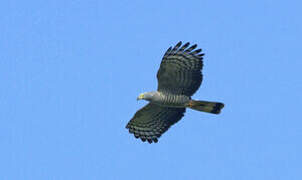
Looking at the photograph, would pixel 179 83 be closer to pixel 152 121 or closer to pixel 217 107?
pixel 217 107

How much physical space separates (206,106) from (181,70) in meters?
1.26

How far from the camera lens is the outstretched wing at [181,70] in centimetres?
1995

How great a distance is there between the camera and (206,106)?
20.3 m

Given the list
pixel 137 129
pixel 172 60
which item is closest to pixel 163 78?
pixel 172 60

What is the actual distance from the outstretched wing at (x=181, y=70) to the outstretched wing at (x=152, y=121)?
3.03 feet

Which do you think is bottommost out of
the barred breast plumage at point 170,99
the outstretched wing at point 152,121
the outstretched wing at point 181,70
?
the outstretched wing at point 152,121

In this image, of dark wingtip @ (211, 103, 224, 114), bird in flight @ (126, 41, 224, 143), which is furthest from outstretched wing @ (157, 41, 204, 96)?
dark wingtip @ (211, 103, 224, 114)

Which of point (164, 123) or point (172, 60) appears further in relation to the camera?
point (164, 123)

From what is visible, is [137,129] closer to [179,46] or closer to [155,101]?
[155,101]

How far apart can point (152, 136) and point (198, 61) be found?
116 inches

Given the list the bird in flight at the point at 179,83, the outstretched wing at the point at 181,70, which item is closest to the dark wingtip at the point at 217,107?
the bird in flight at the point at 179,83

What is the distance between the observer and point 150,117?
2134 cm

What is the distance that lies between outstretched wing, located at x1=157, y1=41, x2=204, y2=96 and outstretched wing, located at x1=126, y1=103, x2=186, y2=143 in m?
0.92

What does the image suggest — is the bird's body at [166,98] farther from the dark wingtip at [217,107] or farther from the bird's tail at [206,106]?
the dark wingtip at [217,107]
